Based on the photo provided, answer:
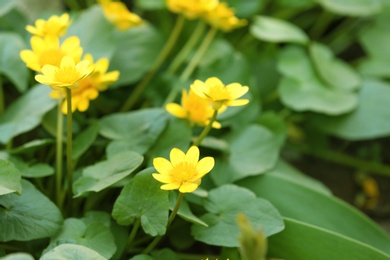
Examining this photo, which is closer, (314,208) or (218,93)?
(218,93)

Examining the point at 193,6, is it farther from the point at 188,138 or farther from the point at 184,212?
the point at 184,212

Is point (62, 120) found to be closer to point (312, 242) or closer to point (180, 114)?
point (180, 114)

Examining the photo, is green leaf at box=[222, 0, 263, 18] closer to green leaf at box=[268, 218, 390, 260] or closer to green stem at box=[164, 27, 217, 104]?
green stem at box=[164, 27, 217, 104]

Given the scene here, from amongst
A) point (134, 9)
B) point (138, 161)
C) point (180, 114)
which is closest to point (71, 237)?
point (138, 161)

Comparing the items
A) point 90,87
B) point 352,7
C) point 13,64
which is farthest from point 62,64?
point 352,7


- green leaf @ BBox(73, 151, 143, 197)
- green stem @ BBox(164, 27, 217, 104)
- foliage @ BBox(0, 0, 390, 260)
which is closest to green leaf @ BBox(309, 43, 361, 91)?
foliage @ BBox(0, 0, 390, 260)

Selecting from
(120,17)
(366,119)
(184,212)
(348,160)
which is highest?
(120,17)

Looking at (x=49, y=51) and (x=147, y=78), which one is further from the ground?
(x=49, y=51)

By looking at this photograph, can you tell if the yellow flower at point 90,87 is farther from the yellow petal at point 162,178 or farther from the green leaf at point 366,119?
the green leaf at point 366,119
